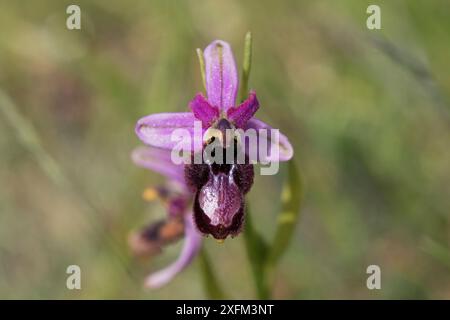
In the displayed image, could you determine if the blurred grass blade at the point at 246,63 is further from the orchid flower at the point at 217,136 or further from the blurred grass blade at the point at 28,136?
the blurred grass blade at the point at 28,136

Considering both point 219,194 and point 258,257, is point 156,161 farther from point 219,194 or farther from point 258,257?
point 219,194

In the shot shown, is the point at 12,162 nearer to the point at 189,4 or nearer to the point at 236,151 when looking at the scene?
the point at 189,4

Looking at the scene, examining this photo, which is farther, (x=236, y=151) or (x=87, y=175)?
(x=87, y=175)

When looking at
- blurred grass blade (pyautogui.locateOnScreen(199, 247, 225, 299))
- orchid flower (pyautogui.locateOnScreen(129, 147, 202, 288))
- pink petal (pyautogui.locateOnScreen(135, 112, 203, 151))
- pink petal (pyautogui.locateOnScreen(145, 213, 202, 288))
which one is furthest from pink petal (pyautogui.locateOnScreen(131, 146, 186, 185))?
pink petal (pyautogui.locateOnScreen(135, 112, 203, 151))

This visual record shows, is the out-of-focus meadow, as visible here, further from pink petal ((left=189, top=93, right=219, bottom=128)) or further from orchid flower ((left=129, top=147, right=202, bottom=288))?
pink petal ((left=189, top=93, right=219, bottom=128))

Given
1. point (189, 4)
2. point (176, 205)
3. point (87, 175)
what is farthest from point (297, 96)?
point (176, 205)

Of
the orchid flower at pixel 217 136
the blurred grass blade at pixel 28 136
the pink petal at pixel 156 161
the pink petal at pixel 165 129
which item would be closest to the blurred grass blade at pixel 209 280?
the pink petal at pixel 156 161
